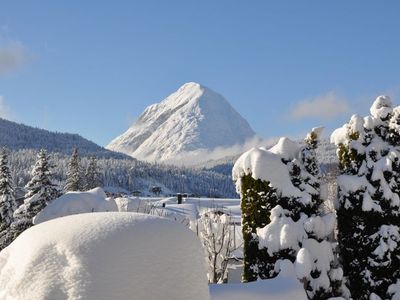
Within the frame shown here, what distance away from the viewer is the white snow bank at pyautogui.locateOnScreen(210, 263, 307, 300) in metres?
9.12

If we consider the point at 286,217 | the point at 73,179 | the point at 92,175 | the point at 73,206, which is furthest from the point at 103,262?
the point at 92,175

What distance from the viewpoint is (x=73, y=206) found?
53.3ft

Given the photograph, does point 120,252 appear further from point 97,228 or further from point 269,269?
point 269,269

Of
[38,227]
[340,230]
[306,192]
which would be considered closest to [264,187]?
[306,192]

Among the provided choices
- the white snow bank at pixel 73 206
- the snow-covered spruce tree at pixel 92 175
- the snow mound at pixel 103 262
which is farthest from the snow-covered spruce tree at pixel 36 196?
the snow-covered spruce tree at pixel 92 175

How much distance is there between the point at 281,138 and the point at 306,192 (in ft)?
6.47

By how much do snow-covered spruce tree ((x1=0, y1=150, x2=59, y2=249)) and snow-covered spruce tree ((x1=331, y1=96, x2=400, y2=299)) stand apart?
17.0 m

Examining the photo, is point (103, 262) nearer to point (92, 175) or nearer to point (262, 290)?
point (262, 290)

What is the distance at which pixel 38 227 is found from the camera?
4.25 meters

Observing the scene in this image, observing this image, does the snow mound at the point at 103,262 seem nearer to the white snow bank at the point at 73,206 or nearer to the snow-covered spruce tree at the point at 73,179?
the white snow bank at the point at 73,206

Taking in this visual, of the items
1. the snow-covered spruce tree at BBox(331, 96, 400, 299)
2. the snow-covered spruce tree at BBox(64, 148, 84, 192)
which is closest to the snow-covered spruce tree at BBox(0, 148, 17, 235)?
the snow-covered spruce tree at BBox(64, 148, 84, 192)

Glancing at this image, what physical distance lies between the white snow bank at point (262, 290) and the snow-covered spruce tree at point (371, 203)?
193 inches

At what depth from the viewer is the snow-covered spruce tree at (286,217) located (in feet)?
42.1

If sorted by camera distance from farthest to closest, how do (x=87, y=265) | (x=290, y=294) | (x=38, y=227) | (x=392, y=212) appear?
(x=392, y=212), (x=290, y=294), (x=38, y=227), (x=87, y=265)
